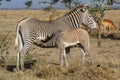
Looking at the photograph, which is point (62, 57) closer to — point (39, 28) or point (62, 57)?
point (62, 57)

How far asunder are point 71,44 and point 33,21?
1.61 metres

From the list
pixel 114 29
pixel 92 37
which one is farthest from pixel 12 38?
pixel 114 29

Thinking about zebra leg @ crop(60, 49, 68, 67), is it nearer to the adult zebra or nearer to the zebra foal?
the zebra foal

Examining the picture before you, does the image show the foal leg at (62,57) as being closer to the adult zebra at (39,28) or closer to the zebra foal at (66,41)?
the zebra foal at (66,41)

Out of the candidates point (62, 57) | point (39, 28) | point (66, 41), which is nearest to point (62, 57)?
point (62, 57)

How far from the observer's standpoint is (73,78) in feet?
34.7

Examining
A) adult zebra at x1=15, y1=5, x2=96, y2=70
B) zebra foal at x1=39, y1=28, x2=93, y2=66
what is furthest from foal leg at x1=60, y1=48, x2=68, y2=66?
adult zebra at x1=15, y1=5, x2=96, y2=70

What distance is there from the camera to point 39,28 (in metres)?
13.8

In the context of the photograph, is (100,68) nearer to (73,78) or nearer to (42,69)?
(73,78)

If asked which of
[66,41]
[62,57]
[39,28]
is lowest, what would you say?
[62,57]

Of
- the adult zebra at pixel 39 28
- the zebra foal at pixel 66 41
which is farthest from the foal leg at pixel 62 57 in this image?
the adult zebra at pixel 39 28

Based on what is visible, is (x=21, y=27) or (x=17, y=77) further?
(x=21, y=27)

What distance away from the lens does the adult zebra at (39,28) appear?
13.6m

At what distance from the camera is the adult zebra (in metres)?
13.6
